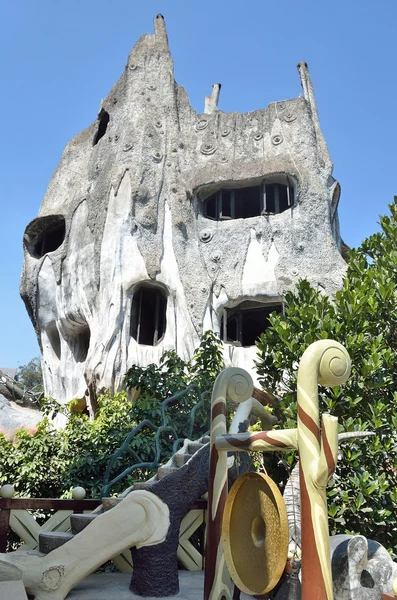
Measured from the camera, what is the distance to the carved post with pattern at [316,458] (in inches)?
84.6

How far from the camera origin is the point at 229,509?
250 centimetres

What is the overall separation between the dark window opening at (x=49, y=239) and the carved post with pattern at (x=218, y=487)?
13.7 metres

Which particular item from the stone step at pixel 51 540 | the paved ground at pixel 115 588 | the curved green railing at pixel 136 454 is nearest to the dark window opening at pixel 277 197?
the curved green railing at pixel 136 454

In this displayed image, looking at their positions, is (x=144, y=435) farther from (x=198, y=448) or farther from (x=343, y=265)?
(x=343, y=265)

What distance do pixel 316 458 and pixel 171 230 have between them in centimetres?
1168

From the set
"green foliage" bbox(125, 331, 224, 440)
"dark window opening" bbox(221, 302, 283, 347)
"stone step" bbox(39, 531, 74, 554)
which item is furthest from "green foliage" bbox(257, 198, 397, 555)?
"dark window opening" bbox(221, 302, 283, 347)

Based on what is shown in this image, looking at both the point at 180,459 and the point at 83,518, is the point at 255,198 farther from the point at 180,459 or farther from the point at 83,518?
the point at 83,518

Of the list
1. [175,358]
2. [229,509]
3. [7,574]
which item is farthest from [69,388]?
[229,509]

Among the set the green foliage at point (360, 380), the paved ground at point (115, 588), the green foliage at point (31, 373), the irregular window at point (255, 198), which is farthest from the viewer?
the green foliage at point (31, 373)

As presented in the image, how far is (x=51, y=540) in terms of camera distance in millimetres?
3889

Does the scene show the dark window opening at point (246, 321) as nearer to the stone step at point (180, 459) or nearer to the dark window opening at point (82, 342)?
the dark window opening at point (82, 342)

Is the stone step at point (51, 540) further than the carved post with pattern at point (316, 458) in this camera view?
Yes

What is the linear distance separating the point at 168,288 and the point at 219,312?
1.51m

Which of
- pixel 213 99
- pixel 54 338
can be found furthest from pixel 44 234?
pixel 213 99
